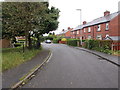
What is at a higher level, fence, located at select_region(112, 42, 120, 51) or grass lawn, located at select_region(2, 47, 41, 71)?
fence, located at select_region(112, 42, 120, 51)

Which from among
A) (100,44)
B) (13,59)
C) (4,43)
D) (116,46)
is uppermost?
(4,43)

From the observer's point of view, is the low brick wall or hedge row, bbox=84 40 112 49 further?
the low brick wall

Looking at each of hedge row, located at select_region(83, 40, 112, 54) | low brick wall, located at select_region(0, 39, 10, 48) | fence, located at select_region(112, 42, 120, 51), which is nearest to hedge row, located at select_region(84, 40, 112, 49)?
hedge row, located at select_region(83, 40, 112, 54)

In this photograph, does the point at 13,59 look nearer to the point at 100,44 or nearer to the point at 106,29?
the point at 100,44

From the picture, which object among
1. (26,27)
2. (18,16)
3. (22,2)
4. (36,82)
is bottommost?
(36,82)

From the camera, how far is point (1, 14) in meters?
12.5

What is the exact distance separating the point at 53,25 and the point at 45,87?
11.9 metres

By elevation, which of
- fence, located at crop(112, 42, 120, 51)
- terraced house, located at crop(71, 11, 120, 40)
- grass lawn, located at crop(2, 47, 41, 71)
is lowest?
grass lawn, located at crop(2, 47, 41, 71)

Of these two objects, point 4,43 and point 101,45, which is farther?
point 4,43

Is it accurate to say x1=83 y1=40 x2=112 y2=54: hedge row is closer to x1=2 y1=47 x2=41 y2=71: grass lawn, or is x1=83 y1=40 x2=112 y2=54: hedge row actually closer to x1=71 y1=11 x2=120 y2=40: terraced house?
x1=71 y1=11 x2=120 y2=40: terraced house

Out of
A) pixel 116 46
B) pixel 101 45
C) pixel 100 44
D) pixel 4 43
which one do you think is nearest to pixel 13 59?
pixel 116 46

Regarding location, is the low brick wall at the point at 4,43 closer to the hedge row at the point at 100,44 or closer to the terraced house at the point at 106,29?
the terraced house at the point at 106,29

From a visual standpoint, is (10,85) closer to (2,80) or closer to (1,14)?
(2,80)

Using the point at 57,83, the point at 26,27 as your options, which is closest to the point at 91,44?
the point at 26,27
